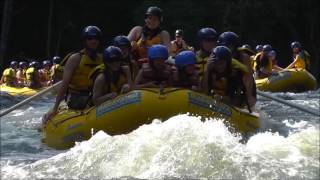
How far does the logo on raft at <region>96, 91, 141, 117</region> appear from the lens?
676 cm

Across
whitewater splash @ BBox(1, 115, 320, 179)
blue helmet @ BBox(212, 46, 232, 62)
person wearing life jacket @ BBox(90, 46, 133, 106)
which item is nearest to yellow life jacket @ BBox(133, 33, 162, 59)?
person wearing life jacket @ BBox(90, 46, 133, 106)

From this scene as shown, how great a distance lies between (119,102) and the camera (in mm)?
6855

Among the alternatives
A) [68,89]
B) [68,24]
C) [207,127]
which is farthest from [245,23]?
[207,127]

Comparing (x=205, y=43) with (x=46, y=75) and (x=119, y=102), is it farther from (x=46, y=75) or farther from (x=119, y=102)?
A: (x=46, y=75)

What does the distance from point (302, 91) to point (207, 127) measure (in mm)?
10387

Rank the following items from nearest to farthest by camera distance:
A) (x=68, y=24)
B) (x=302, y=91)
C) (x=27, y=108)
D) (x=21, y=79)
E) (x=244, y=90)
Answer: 1. (x=244, y=90)
2. (x=27, y=108)
3. (x=302, y=91)
4. (x=21, y=79)
5. (x=68, y=24)

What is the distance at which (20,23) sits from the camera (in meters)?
29.4

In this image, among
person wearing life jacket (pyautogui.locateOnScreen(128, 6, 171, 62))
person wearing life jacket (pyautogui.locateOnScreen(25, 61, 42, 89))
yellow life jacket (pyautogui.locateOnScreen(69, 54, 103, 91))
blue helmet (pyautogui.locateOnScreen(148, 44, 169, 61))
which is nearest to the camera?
blue helmet (pyautogui.locateOnScreen(148, 44, 169, 61))

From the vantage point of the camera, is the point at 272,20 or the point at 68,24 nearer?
the point at 272,20

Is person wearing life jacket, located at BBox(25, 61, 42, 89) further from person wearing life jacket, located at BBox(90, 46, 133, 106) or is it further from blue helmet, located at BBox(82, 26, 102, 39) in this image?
person wearing life jacket, located at BBox(90, 46, 133, 106)

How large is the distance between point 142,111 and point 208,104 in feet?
2.40

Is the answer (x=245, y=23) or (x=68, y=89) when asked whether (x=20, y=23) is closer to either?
(x=245, y=23)

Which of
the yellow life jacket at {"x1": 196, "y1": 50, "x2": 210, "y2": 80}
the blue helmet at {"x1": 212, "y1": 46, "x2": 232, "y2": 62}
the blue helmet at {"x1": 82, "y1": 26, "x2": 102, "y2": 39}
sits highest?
the blue helmet at {"x1": 82, "y1": 26, "x2": 102, "y2": 39}

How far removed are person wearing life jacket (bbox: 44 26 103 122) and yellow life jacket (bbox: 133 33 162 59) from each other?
3.23 feet
